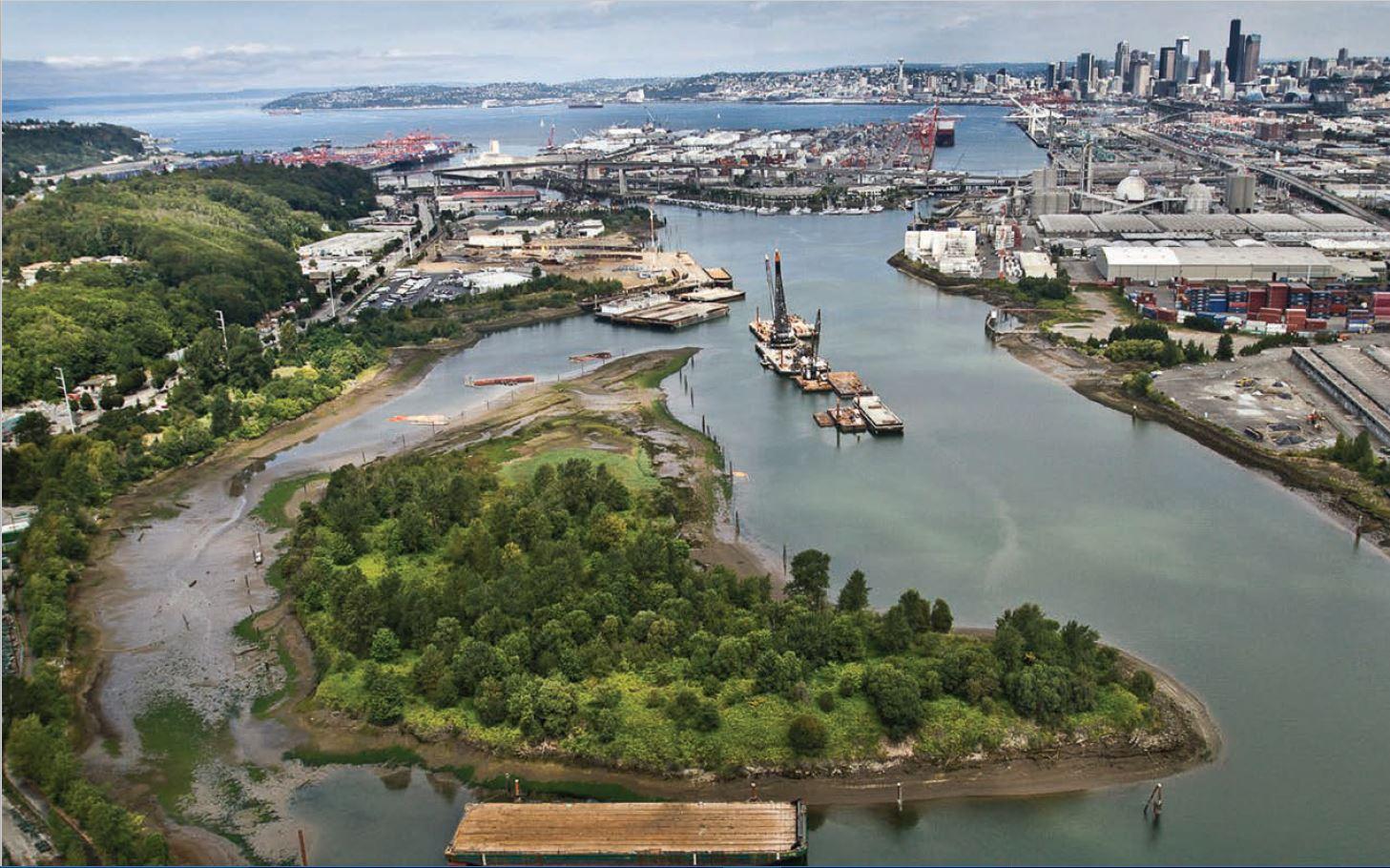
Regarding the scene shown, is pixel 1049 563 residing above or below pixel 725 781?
above

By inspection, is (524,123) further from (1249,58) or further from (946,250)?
(946,250)

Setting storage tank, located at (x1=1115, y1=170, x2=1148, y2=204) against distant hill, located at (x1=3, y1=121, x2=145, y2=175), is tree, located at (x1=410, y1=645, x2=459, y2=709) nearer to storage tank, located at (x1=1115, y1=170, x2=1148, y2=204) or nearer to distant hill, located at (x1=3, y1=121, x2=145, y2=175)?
storage tank, located at (x1=1115, y1=170, x2=1148, y2=204)

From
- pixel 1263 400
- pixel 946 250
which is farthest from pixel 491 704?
pixel 946 250

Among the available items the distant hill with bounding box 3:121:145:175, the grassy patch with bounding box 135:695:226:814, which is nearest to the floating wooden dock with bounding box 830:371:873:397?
the grassy patch with bounding box 135:695:226:814

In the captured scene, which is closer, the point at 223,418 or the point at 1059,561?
the point at 1059,561

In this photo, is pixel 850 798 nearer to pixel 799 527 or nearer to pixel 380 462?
pixel 799 527

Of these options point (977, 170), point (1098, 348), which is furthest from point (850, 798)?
point (977, 170)

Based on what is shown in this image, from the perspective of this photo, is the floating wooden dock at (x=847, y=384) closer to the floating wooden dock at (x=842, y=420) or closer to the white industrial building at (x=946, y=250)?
the floating wooden dock at (x=842, y=420)
